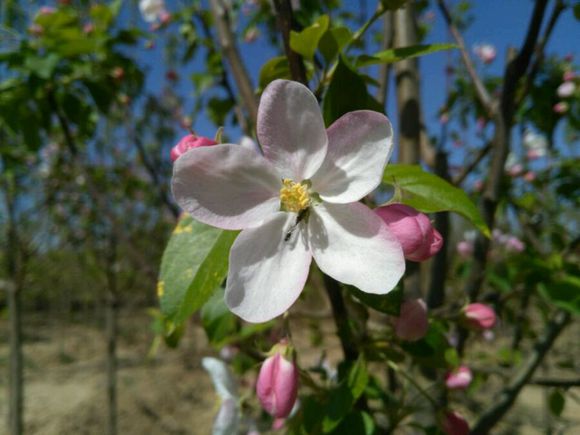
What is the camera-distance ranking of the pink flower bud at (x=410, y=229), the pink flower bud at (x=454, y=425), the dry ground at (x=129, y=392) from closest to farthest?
the pink flower bud at (x=410, y=229) < the pink flower bud at (x=454, y=425) < the dry ground at (x=129, y=392)

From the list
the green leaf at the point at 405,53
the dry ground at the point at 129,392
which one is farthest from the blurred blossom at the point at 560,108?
the dry ground at the point at 129,392

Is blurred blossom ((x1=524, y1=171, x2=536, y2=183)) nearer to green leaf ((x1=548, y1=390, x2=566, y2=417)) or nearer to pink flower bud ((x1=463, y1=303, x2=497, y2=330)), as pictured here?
green leaf ((x1=548, y1=390, x2=566, y2=417))

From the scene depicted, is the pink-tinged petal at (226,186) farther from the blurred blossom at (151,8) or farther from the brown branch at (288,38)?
the blurred blossom at (151,8)

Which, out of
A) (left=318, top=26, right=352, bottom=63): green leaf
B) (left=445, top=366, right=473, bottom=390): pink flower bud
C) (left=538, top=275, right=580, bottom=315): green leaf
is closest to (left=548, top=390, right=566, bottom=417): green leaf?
(left=538, top=275, right=580, bottom=315): green leaf

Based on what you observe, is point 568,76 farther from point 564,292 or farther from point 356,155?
point 356,155

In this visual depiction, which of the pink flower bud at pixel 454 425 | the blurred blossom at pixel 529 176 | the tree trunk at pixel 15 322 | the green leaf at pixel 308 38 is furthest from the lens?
the blurred blossom at pixel 529 176

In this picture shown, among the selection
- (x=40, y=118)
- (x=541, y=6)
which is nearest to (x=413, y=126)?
(x=541, y=6)

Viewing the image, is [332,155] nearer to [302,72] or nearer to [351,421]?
[302,72]
